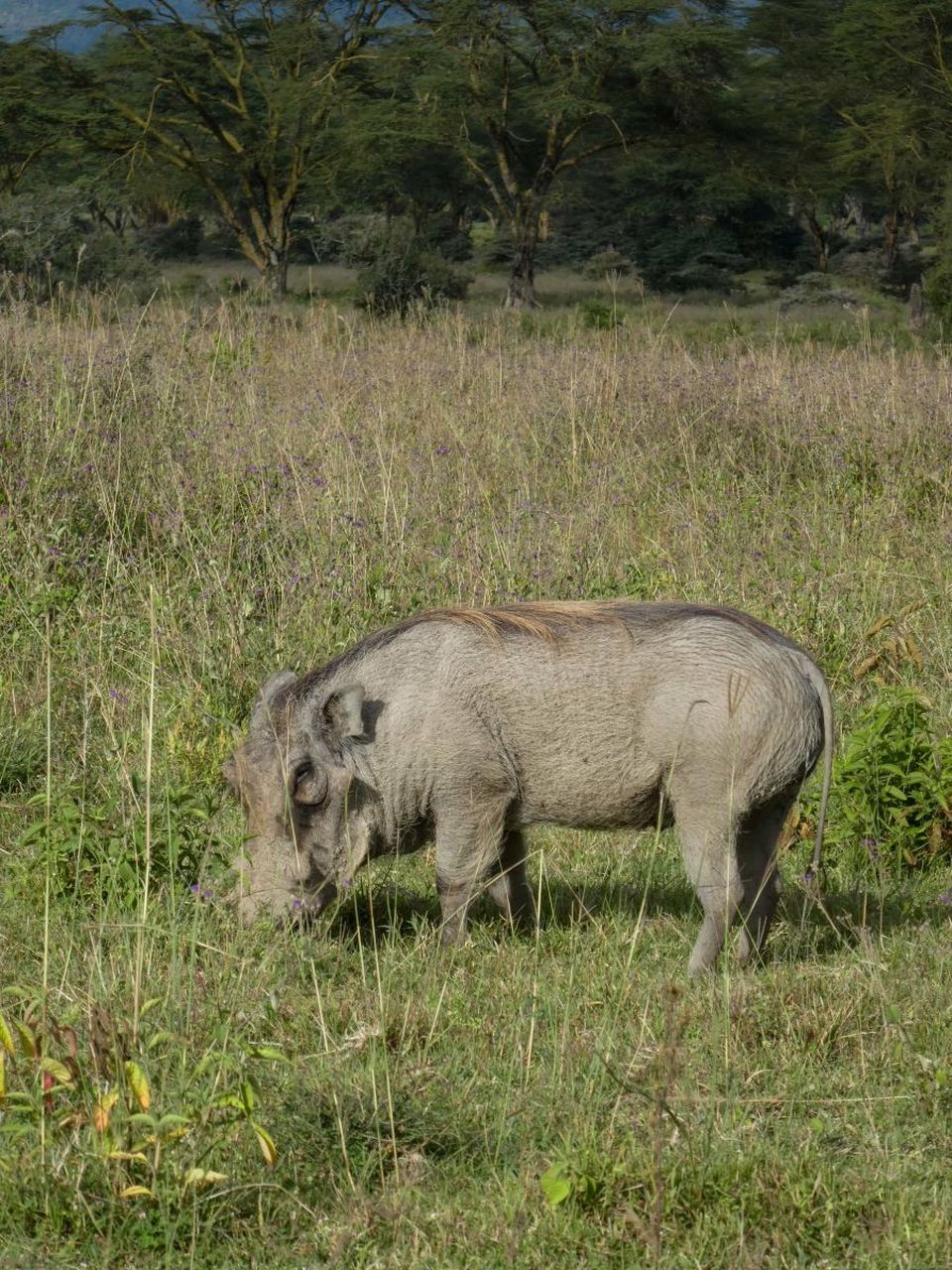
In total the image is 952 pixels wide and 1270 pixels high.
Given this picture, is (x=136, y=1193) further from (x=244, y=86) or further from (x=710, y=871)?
(x=244, y=86)

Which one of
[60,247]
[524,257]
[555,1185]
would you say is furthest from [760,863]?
[524,257]

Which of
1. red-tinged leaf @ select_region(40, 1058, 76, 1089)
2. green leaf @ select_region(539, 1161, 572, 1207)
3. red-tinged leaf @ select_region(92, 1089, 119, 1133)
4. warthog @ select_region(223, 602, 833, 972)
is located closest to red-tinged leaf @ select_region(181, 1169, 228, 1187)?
red-tinged leaf @ select_region(92, 1089, 119, 1133)

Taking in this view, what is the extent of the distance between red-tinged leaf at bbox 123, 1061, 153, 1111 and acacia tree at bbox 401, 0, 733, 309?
82.8 ft

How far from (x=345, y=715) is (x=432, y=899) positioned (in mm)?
755

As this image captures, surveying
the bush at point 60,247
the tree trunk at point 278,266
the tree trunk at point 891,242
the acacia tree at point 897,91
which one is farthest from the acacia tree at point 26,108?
the tree trunk at point 891,242

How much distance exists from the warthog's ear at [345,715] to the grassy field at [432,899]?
35 centimetres

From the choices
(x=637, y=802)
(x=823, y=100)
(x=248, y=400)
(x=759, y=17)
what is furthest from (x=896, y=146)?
(x=637, y=802)

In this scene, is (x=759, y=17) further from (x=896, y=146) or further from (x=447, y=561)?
(x=447, y=561)

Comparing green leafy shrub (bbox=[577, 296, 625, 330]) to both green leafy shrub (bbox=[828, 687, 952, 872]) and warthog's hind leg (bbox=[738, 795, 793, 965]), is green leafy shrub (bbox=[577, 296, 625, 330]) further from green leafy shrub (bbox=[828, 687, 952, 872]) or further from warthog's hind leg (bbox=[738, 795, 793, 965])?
warthog's hind leg (bbox=[738, 795, 793, 965])

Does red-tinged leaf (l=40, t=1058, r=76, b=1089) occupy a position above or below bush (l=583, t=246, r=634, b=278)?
below

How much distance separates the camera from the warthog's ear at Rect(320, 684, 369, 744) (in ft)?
11.7

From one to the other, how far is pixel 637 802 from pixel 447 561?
2265mm

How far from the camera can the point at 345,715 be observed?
359cm

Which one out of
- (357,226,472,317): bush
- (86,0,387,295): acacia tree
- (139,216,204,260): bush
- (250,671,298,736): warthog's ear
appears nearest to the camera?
(250,671,298,736): warthog's ear
